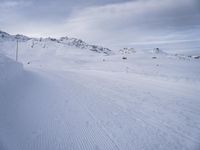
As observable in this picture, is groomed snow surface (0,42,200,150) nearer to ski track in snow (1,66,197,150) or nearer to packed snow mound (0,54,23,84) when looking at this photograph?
ski track in snow (1,66,197,150)

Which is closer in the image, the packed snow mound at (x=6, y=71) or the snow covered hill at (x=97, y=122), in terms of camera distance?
the snow covered hill at (x=97, y=122)

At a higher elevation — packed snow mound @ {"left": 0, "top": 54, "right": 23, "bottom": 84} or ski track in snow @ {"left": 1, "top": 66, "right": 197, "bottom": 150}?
packed snow mound @ {"left": 0, "top": 54, "right": 23, "bottom": 84}

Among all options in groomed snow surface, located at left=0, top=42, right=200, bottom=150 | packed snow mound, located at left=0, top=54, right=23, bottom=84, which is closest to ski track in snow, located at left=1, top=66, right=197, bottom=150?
groomed snow surface, located at left=0, top=42, right=200, bottom=150

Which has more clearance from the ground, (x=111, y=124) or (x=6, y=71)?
(x=6, y=71)

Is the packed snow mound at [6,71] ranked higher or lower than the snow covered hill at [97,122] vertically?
higher

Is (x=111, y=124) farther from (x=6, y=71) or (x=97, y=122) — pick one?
(x=6, y=71)

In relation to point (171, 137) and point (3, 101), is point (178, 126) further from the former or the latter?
point (3, 101)

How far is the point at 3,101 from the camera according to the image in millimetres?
10453

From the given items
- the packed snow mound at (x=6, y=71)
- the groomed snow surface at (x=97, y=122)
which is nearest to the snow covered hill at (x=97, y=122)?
the groomed snow surface at (x=97, y=122)

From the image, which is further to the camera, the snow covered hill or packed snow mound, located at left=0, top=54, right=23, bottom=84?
packed snow mound, located at left=0, top=54, right=23, bottom=84

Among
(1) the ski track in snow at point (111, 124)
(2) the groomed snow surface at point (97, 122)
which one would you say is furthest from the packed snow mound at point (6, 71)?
(1) the ski track in snow at point (111, 124)

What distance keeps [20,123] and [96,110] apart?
331cm

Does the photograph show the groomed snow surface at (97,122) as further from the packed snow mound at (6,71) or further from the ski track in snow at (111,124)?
the packed snow mound at (6,71)

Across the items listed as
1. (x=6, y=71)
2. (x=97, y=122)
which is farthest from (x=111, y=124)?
(x=6, y=71)
